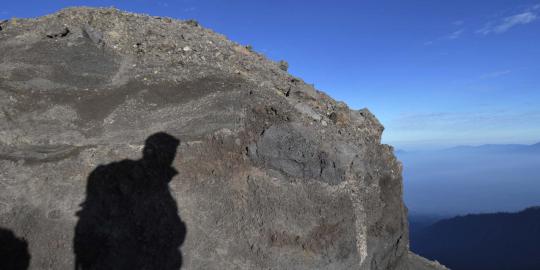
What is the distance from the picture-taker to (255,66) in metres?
24.1

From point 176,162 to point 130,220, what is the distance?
116 inches

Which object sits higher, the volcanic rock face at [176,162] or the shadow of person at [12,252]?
the volcanic rock face at [176,162]

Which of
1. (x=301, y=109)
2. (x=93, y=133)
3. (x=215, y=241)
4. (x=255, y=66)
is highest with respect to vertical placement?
(x=255, y=66)

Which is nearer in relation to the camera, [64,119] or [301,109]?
[64,119]

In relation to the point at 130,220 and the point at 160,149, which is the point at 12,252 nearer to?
the point at 130,220

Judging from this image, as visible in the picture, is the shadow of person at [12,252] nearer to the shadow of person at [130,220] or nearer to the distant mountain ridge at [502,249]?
the shadow of person at [130,220]

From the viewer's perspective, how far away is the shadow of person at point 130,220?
1277 cm

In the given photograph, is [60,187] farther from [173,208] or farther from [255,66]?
[255,66]

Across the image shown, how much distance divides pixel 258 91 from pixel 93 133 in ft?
26.8

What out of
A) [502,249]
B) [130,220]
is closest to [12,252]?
[130,220]

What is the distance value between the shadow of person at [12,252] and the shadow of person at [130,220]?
→ 1.44m

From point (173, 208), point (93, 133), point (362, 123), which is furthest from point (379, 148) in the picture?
point (93, 133)

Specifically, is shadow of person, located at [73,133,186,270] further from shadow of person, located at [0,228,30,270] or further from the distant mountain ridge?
the distant mountain ridge

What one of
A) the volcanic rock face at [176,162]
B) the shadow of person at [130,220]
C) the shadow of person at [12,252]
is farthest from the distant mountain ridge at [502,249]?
the shadow of person at [12,252]
